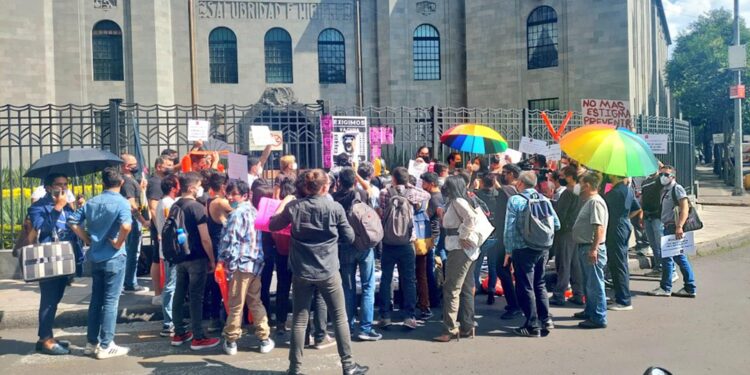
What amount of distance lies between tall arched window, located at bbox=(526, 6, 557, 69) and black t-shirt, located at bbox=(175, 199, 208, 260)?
21040 mm

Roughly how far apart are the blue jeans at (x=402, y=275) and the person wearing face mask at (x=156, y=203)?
295cm

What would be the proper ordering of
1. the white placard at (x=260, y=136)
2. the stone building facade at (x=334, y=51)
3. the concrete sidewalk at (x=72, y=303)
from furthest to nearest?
the stone building facade at (x=334, y=51) → the white placard at (x=260, y=136) → the concrete sidewalk at (x=72, y=303)

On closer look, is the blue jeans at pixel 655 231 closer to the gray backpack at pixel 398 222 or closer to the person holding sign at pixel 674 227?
the person holding sign at pixel 674 227

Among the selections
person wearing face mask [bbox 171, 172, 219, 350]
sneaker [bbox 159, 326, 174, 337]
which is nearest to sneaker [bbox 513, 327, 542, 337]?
person wearing face mask [bbox 171, 172, 219, 350]

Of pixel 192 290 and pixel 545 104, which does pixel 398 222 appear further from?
pixel 545 104

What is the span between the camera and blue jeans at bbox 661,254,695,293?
8703 millimetres

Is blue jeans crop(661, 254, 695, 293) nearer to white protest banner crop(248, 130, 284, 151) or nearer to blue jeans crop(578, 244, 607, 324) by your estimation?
blue jeans crop(578, 244, 607, 324)

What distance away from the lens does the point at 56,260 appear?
21.0 feet

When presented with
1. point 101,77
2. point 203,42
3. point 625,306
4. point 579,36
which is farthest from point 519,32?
point 625,306

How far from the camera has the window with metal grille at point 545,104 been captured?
81.4 ft

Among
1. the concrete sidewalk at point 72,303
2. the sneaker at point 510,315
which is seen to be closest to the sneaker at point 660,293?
the concrete sidewalk at point 72,303

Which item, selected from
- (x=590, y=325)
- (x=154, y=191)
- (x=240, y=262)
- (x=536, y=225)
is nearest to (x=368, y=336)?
(x=240, y=262)

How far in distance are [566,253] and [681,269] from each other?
1.68 meters

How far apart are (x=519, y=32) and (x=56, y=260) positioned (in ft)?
73.5
